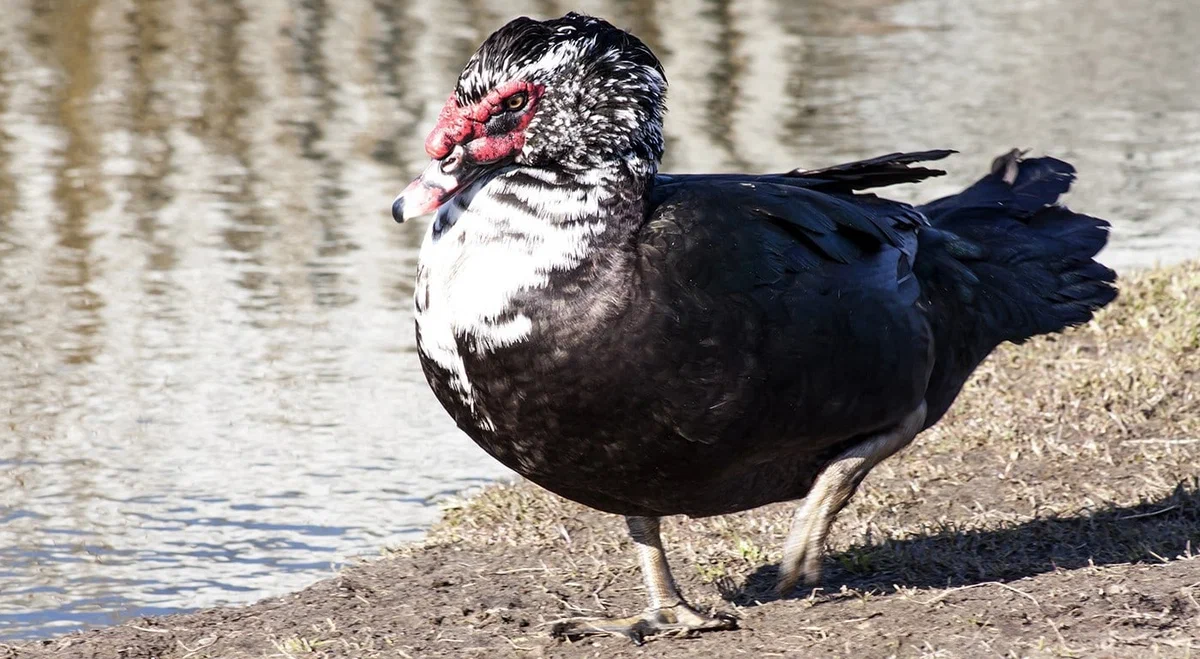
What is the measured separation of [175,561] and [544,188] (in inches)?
89.3

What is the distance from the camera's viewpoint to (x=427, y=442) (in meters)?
6.36

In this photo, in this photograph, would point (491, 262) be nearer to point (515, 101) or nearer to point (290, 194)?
point (515, 101)

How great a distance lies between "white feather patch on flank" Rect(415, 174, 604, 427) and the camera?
3570mm

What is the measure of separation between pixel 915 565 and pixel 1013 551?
1.09 feet

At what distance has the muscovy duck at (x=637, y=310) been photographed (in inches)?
140

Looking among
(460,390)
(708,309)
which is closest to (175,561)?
(460,390)

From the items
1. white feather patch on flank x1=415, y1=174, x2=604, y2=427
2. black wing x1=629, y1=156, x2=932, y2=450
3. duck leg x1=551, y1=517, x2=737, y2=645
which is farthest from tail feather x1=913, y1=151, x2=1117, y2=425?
white feather patch on flank x1=415, y1=174, x2=604, y2=427

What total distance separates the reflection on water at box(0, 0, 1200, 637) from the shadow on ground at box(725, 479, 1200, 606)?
1.64 m

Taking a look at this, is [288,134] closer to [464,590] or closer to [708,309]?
[464,590]

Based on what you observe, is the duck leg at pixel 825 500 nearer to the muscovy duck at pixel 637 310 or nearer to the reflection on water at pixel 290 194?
the muscovy duck at pixel 637 310

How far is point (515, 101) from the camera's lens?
3736 millimetres

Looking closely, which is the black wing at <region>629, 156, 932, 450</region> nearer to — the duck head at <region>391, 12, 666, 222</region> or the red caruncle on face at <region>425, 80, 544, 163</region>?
the duck head at <region>391, 12, 666, 222</region>

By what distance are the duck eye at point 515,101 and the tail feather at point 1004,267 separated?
1.25 m

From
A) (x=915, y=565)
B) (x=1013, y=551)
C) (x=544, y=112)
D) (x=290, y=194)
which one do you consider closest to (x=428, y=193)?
(x=544, y=112)
